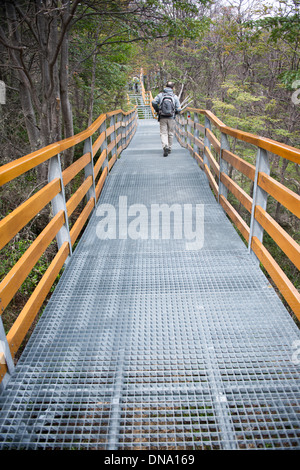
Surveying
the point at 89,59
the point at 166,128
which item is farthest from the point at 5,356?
the point at 89,59

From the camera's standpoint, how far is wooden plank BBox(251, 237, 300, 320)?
243 cm

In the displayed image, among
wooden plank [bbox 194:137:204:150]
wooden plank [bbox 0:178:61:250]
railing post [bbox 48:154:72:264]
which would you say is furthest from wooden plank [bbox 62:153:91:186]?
wooden plank [bbox 194:137:204:150]

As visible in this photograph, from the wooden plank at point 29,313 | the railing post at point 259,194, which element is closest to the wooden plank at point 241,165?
the railing post at point 259,194

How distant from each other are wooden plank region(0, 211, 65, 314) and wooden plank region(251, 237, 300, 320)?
1849 millimetres

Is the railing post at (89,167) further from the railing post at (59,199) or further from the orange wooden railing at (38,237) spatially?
the railing post at (59,199)

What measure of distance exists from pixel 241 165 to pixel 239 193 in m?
0.32

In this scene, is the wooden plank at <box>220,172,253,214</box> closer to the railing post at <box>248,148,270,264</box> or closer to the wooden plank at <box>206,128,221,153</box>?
the railing post at <box>248,148,270,264</box>

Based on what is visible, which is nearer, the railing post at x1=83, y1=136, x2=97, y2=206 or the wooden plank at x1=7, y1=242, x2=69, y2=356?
the wooden plank at x1=7, y1=242, x2=69, y2=356

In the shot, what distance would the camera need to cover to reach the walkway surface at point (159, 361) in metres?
1.83

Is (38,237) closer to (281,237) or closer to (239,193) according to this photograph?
(281,237)

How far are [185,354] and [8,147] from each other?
22.1ft
